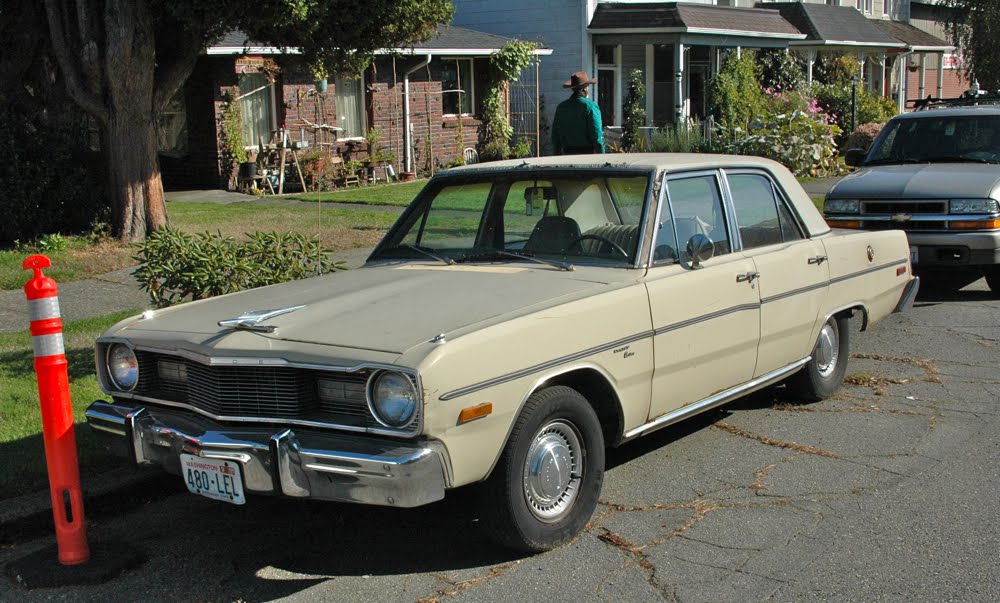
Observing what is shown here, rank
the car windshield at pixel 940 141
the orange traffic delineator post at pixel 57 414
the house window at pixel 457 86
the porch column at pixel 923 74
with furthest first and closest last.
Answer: the porch column at pixel 923 74 → the house window at pixel 457 86 → the car windshield at pixel 940 141 → the orange traffic delineator post at pixel 57 414

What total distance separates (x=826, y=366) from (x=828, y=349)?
0.37 ft

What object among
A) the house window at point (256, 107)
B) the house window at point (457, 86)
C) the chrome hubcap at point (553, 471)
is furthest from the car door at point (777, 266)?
the house window at point (457, 86)

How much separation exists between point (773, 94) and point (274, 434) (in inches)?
1013

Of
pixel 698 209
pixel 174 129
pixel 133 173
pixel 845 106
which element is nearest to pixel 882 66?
pixel 845 106

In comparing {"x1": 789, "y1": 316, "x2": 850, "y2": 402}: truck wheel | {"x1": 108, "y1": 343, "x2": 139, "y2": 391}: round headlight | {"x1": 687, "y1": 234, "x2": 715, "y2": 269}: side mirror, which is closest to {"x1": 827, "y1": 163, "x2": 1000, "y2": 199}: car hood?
{"x1": 789, "y1": 316, "x2": 850, "y2": 402}: truck wheel

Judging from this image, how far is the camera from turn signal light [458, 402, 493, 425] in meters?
4.01

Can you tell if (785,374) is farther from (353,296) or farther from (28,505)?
(28,505)

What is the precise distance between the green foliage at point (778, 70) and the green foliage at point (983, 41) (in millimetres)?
5701

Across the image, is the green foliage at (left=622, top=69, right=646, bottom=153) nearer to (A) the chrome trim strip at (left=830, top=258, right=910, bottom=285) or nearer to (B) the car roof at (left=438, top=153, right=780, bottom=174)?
(A) the chrome trim strip at (left=830, top=258, right=910, bottom=285)

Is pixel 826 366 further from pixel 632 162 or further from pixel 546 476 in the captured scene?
pixel 546 476

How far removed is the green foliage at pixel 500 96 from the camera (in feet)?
78.5

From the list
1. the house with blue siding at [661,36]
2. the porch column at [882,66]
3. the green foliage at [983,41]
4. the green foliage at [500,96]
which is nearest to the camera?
the green foliage at [500,96]

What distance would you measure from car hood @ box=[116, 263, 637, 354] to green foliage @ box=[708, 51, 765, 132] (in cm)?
2226

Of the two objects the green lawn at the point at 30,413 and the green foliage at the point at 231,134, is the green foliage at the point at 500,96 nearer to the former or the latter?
the green foliage at the point at 231,134
